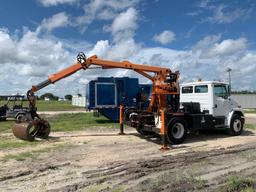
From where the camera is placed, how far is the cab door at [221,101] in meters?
15.2

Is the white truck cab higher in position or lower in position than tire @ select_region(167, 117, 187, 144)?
higher

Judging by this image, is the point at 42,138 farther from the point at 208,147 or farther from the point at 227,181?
the point at 227,181

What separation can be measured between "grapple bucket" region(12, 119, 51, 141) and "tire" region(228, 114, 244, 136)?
8027 mm

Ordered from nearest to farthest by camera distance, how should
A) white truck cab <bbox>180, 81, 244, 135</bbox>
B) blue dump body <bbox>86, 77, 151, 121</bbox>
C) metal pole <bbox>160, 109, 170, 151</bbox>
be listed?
metal pole <bbox>160, 109, 170, 151</bbox> → white truck cab <bbox>180, 81, 244, 135</bbox> → blue dump body <bbox>86, 77, 151, 121</bbox>

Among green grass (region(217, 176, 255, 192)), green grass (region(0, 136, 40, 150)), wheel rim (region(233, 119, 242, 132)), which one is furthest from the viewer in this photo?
wheel rim (region(233, 119, 242, 132))

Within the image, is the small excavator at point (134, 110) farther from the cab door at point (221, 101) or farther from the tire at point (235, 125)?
the tire at point (235, 125)

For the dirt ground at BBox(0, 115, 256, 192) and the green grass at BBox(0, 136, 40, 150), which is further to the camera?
the green grass at BBox(0, 136, 40, 150)

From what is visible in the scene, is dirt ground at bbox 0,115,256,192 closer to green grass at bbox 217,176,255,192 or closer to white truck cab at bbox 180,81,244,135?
green grass at bbox 217,176,255,192

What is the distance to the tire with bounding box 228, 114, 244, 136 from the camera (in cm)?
1586

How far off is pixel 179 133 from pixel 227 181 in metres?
6.35

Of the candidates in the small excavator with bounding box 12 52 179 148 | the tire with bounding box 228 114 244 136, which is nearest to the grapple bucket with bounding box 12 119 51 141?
the small excavator with bounding box 12 52 179 148

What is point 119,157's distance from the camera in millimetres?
10617

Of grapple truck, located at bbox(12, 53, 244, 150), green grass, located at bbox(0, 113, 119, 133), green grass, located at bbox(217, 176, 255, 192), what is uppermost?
grapple truck, located at bbox(12, 53, 244, 150)

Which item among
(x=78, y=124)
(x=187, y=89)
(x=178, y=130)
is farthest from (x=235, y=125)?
(x=78, y=124)
